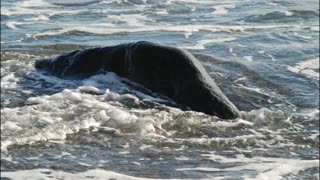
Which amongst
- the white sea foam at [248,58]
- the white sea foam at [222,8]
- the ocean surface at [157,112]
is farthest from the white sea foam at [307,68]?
the white sea foam at [222,8]

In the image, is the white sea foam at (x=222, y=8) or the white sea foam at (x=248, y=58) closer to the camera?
the white sea foam at (x=248, y=58)

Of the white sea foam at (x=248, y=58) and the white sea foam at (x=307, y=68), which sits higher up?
the white sea foam at (x=248, y=58)

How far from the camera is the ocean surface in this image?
187 inches

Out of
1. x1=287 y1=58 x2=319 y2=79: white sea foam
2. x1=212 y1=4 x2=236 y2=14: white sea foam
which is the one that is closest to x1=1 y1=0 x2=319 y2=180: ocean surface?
x1=287 y1=58 x2=319 y2=79: white sea foam

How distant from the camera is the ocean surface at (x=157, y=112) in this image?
187 inches

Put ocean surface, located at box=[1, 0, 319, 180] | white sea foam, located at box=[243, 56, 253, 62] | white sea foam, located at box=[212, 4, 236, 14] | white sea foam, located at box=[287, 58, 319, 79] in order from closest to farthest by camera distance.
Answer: ocean surface, located at box=[1, 0, 319, 180], white sea foam, located at box=[287, 58, 319, 79], white sea foam, located at box=[243, 56, 253, 62], white sea foam, located at box=[212, 4, 236, 14]

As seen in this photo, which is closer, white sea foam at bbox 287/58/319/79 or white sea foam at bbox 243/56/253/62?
white sea foam at bbox 287/58/319/79

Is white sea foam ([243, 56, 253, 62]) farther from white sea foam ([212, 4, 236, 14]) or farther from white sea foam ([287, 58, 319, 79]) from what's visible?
white sea foam ([212, 4, 236, 14])

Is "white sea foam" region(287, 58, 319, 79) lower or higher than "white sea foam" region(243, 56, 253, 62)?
lower

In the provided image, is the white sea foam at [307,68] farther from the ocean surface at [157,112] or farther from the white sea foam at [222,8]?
the white sea foam at [222,8]

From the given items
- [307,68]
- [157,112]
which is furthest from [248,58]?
[157,112]

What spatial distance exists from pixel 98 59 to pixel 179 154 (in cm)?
247

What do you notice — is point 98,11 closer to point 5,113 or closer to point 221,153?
point 5,113

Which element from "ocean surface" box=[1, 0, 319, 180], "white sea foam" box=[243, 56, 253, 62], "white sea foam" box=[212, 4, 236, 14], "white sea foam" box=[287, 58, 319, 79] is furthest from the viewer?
"white sea foam" box=[212, 4, 236, 14]
